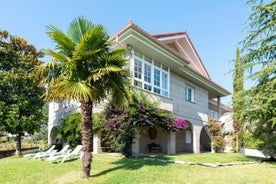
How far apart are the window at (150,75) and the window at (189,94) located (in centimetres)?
442

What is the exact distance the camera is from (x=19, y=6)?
13.6 m

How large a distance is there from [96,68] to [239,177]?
8050mm

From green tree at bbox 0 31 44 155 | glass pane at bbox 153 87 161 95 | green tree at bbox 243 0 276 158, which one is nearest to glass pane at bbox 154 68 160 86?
glass pane at bbox 153 87 161 95

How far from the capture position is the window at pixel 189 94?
21.2m

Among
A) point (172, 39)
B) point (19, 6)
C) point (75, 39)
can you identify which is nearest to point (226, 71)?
point (172, 39)

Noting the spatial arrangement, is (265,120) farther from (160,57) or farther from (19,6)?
(19,6)

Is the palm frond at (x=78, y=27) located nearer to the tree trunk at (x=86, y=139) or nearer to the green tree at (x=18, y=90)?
the tree trunk at (x=86, y=139)

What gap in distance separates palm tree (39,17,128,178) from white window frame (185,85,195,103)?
13154 millimetres

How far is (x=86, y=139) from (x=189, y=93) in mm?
15397

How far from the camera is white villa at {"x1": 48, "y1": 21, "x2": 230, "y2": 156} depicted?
14.1 meters

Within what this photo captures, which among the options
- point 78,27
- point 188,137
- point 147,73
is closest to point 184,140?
point 188,137

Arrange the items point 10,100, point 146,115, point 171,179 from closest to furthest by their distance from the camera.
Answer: point 171,179 < point 146,115 < point 10,100

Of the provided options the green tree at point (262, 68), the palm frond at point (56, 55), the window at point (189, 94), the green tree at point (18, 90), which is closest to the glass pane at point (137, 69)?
the palm frond at point (56, 55)

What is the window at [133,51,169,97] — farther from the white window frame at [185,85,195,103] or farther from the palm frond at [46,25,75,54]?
the palm frond at [46,25,75,54]
